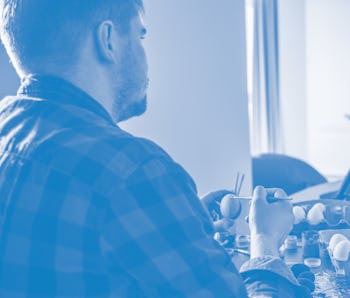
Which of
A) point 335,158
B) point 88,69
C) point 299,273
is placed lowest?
point 335,158

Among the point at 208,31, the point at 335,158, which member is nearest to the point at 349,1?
the point at 335,158

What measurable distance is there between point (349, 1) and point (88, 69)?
14.9 feet

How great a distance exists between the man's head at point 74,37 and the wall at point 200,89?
129cm

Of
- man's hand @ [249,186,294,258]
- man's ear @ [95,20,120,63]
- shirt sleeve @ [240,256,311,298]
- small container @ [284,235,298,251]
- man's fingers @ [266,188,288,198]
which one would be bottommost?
small container @ [284,235,298,251]

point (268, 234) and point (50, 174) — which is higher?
point (50, 174)

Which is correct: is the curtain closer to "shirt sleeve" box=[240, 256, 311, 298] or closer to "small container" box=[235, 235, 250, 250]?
"small container" box=[235, 235, 250, 250]

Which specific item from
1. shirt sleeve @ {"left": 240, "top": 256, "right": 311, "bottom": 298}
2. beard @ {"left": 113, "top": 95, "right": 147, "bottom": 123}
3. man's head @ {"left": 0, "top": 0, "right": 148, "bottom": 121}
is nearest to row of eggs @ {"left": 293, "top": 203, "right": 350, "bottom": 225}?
shirt sleeve @ {"left": 240, "top": 256, "right": 311, "bottom": 298}

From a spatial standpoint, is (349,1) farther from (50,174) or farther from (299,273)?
(50,174)

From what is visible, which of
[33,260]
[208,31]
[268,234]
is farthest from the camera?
[208,31]

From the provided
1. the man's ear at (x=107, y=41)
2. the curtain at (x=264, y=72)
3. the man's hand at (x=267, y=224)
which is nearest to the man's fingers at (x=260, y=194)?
the man's hand at (x=267, y=224)

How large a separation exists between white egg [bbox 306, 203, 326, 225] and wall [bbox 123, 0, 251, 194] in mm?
885

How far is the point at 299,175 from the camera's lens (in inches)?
129

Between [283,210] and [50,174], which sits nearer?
[50,174]

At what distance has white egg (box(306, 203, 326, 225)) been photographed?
1.66m
